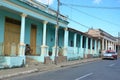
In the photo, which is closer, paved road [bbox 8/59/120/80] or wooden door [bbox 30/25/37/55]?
paved road [bbox 8/59/120/80]

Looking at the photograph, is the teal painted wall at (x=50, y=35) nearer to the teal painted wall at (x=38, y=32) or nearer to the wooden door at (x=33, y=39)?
the teal painted wall at (x=38, y=32)

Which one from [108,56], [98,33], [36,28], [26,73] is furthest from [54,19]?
[98,33]

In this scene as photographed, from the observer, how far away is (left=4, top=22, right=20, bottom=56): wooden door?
2272cm

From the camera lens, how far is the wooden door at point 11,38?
74.5ft

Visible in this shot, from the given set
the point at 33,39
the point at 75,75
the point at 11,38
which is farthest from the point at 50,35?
the point at 75,75

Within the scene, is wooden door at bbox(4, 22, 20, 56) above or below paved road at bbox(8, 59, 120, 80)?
above

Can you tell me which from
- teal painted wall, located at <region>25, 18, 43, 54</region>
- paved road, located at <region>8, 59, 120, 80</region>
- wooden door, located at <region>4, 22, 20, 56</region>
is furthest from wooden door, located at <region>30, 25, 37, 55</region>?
paved road, located at <region>8, 59, 120, 80</region>

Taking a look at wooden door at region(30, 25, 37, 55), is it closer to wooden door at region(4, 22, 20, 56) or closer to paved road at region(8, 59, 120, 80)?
wooden door at region(4, 22, 20, 56)

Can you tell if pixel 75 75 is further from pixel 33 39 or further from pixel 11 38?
pixel 33 39

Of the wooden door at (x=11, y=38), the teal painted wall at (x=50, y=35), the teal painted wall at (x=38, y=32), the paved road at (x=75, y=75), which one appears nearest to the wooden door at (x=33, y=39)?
the teal painted wall at (x=38, y=32)

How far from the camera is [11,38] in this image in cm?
2481

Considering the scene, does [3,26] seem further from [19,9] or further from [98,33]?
[98,33]

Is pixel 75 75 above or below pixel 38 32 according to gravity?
below

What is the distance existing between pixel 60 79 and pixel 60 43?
72.2 feet
